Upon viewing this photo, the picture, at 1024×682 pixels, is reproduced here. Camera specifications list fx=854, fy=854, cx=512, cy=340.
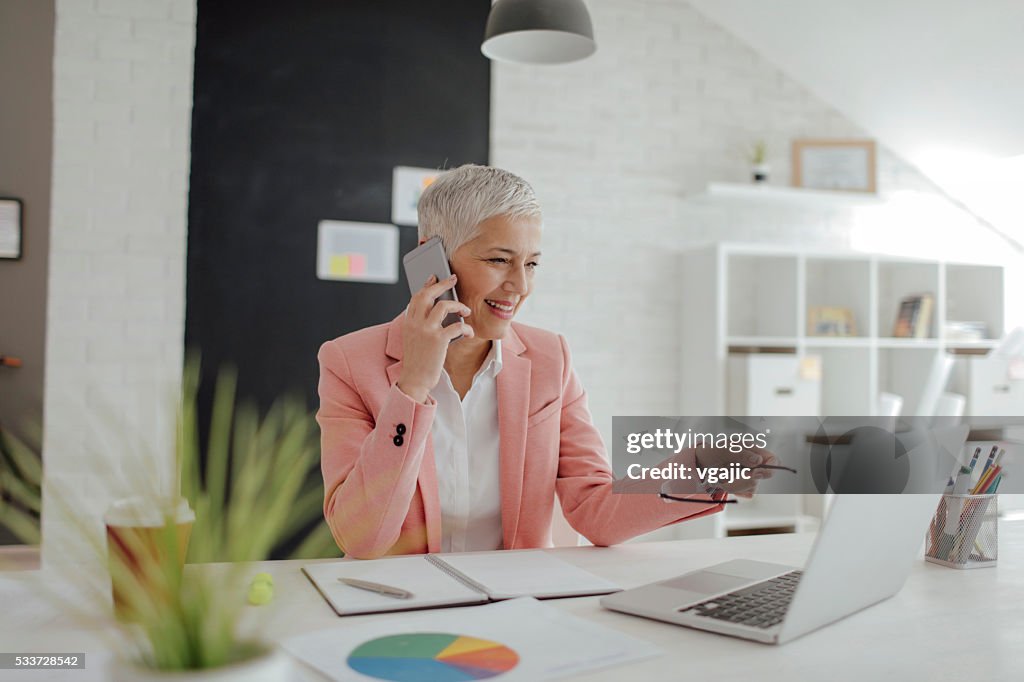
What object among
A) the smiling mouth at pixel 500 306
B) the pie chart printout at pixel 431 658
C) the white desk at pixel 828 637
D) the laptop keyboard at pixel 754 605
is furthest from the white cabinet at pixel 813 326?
the pie chart printout at pixel 431 658

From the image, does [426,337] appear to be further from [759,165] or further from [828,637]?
[759,165]

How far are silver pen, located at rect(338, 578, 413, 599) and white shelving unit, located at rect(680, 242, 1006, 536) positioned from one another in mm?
2784

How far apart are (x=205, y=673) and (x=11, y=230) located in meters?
3.29

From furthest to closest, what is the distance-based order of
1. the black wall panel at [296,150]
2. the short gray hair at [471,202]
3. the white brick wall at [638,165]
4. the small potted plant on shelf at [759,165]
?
1. the small potted plant on shelf at [759,165]
2. the white brick wall at [638,165]
3. the black wall panel at [296,150]
4. the short gray hair at [471,202]

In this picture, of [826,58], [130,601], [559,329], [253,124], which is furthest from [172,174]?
[130,601]

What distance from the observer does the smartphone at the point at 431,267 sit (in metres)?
1.60

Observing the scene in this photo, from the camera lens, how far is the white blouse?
5.46 feet

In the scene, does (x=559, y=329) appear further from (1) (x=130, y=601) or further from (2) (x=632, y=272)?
(1) (x=130, y=601)

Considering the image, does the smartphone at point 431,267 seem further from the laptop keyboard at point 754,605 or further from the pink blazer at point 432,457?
the laptop keyboard at point 754,605

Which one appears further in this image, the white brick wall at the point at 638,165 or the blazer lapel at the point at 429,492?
the white brick wall at the point at 638,165

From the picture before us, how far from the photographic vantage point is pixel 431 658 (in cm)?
86

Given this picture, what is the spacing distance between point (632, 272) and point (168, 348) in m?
2.03

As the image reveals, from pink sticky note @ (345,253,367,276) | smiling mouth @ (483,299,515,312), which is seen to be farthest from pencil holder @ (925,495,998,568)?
pink sticky note @ (345,253,367,276)

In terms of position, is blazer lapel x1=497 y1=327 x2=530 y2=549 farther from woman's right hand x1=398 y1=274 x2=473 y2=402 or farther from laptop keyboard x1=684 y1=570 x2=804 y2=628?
laptop keyboard x1=684 y1=570 x2=804 y2=628
